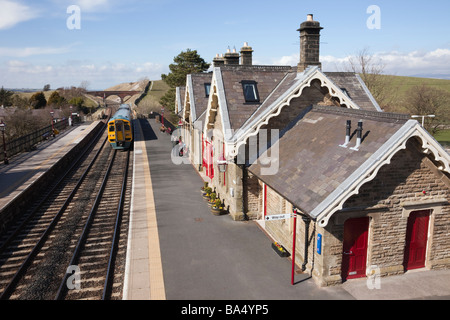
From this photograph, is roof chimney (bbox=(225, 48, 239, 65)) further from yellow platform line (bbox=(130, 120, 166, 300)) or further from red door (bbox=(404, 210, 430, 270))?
red door (bbox=(404, 210, 430, 270))

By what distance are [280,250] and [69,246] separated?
7.96 meters

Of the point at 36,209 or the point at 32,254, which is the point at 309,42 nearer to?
the point at 32,254

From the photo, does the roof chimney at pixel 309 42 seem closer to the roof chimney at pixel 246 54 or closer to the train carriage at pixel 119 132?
the roof chimney at pixel 246 54

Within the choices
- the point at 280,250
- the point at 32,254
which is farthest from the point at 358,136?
the point at 32,254

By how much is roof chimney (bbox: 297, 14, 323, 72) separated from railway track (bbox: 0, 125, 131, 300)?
10.9 meters

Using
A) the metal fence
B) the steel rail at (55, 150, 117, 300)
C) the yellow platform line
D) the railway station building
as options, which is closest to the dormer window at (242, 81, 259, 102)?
the railway station building

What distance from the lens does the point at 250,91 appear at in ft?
53.7

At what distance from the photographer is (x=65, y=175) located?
81.3ft

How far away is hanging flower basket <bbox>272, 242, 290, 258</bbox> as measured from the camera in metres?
11.9

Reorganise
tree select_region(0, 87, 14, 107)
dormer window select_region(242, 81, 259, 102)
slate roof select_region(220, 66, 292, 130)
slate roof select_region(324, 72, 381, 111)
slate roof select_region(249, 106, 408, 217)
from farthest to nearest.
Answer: tree select_region(0, 87, 14, 107)
slate roof select_region(324, 72, 381, 111)
dormer window select_region(242, 81, 259, 102)
slate roof select_region(220, 66, 292, 130)
slate roof select_region(249, 106, 408, 217)

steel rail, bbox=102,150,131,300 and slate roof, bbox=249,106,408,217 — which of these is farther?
steel rail, bbox=102,150,131,300

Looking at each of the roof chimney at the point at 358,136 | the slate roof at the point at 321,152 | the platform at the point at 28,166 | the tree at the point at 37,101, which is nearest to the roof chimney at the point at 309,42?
the slate roof at the point at 321,152

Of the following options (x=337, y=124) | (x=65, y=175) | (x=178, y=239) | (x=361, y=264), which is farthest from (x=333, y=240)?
(x=65, y=175)

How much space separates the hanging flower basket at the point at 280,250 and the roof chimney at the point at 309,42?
8.04 m
